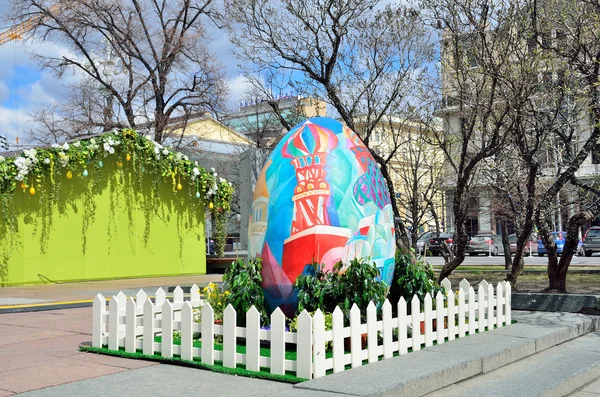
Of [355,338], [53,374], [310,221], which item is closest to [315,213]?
[310,221]

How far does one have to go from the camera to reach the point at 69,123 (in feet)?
95.6

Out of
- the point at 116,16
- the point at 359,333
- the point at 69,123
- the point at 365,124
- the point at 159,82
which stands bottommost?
the point at 359,333

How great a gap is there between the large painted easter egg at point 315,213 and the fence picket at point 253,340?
1.28m

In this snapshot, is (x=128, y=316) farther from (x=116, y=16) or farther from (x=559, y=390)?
(x=116, y=16)

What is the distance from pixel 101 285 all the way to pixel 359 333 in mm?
12314

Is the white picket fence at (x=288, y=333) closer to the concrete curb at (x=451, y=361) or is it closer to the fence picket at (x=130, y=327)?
the fence picket at (x=130, y=327)

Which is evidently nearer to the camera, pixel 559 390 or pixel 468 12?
pixel 559 390

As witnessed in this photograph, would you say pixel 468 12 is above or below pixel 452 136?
above

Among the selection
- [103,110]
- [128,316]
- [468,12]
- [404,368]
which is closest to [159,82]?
[103,110]

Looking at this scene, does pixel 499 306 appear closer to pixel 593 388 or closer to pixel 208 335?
pixel 593 388

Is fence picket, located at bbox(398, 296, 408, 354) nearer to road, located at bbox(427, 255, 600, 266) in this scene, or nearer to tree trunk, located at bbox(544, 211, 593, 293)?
tree trunk, located at bbox(544, 211, 593, 293)

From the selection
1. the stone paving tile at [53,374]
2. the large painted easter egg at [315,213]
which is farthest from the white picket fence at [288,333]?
the large painted easter egg at [315,213]

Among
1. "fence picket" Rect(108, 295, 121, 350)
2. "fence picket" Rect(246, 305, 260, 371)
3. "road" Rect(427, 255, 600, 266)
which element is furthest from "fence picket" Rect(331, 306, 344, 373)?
"road" Rect(427, 255, 600, 266)

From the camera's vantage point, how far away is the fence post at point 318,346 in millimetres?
5777
